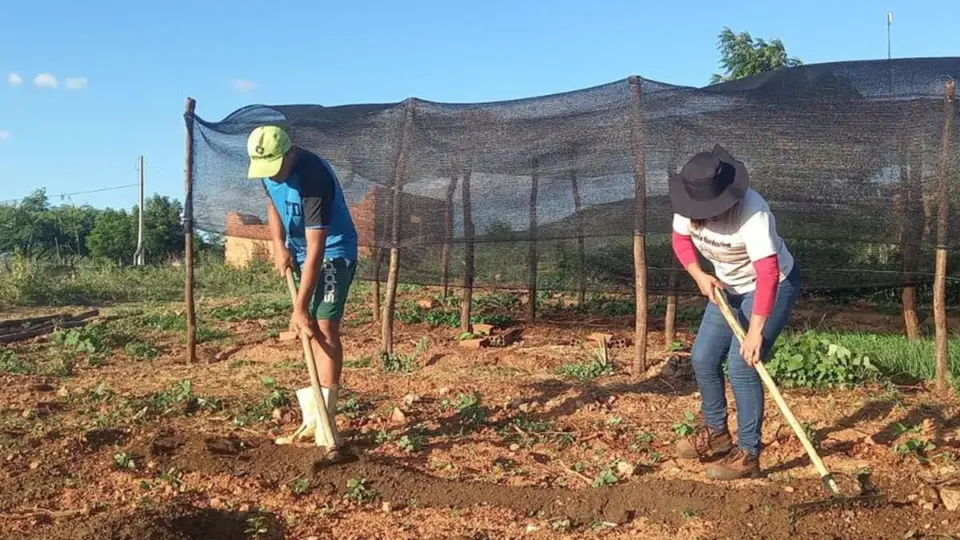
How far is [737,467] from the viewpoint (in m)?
3.72

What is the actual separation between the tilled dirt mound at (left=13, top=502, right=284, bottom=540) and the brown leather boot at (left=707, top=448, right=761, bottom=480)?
74.2 inches

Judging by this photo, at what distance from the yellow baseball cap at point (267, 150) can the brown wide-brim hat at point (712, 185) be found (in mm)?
1804

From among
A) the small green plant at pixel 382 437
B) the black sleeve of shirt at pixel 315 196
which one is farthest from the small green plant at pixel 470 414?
the black sleeve of shirt at pixel 315 196

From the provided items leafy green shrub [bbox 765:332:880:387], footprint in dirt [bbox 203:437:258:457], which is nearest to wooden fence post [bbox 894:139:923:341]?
leafy green shrub [bbox 765:332:880:387]

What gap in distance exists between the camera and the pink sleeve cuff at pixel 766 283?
3318 mm

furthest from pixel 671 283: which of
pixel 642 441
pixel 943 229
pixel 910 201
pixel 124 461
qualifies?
pixel 124 461

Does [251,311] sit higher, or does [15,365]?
[251,311]

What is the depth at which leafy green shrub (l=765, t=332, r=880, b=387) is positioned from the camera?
17.7 feet

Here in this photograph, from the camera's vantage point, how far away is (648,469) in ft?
13.0

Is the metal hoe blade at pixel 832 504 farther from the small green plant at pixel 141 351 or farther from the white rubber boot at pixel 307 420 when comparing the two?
the small green plant at pixel 141 351

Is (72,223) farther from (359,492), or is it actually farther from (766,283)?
(766,283)

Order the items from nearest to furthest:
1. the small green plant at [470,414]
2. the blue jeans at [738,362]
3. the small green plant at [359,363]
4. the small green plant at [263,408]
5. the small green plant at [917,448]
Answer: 1. the blue jeans at [738,362]
2. the small green plant at [917,448]
3. the small green plant at [470,414]
4. the small green plant at [263,408]
5. the small green plant at [359,363]

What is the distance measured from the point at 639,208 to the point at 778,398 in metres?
2.76

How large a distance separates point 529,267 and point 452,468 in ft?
9.89
